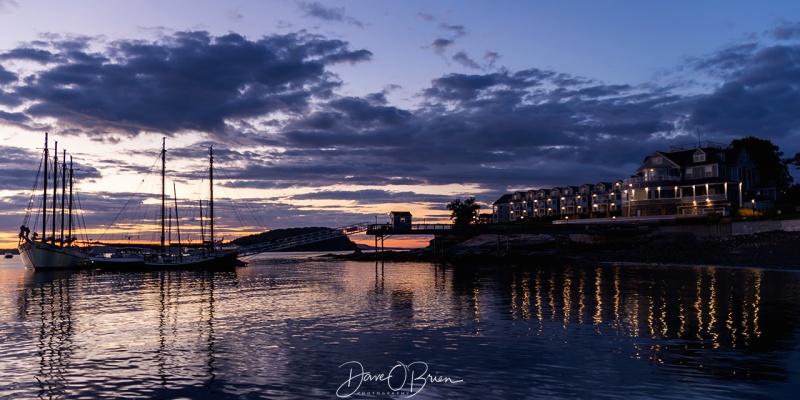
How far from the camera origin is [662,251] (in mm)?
77500

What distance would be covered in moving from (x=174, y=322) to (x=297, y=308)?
7.13 metres

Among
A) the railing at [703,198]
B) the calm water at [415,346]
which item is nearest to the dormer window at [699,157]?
the railing at [703,198]

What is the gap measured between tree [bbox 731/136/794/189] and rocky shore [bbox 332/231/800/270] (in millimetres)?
39430

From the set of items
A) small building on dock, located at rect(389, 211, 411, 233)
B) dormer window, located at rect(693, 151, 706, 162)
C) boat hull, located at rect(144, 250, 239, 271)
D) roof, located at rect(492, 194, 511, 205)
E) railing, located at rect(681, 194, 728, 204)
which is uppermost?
dormer window, located at rect(693, 151, 706, 162)

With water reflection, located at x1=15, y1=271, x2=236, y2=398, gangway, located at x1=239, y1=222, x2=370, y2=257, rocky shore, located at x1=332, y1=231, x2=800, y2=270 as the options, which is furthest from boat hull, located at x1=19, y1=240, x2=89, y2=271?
rocky shore, located at x1=332, y1=231, x2=800, y2=270

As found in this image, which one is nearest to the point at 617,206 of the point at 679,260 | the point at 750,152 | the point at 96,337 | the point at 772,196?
the point at 750,152

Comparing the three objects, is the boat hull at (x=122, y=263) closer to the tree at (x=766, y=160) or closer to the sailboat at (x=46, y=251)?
the sailboat at (x=46, y=251)

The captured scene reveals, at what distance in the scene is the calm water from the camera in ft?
51.5

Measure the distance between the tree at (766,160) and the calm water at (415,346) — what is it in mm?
85539

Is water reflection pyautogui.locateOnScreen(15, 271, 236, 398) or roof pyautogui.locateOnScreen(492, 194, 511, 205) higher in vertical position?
roof pyautogui.locateOnScreen(492, 194, 511, 205)

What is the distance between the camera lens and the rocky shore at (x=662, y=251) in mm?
63438

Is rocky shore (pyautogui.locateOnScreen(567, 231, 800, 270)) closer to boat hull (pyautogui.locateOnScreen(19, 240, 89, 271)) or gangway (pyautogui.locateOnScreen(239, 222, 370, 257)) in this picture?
gangway (pyautogui.locateOnScreen(239, 222, 370, 257))

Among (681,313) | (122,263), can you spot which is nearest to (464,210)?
(122,263)

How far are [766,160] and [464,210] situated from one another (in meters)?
76.4
